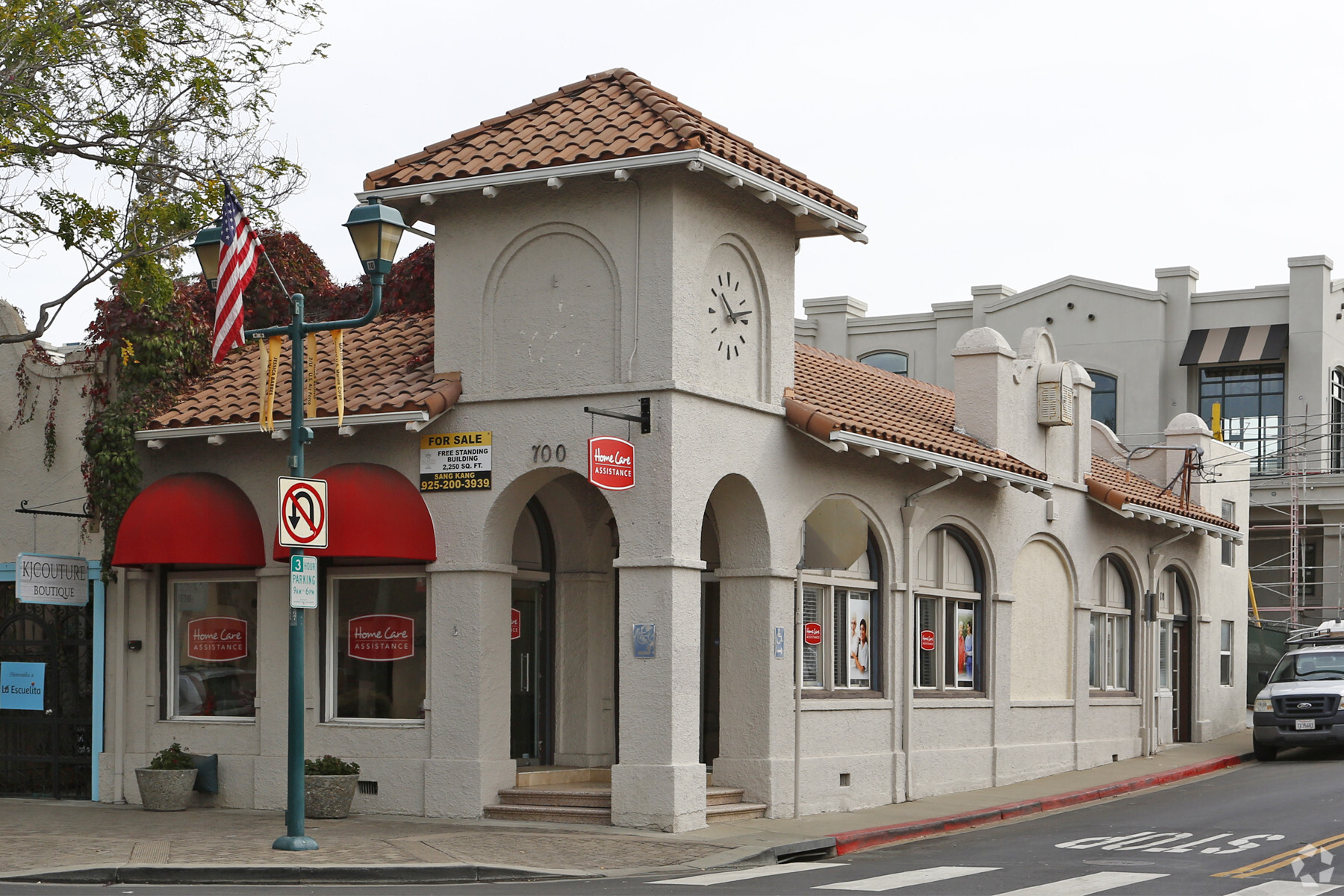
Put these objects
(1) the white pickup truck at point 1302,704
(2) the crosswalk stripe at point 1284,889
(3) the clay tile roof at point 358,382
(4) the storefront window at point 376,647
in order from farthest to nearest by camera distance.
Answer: (1) the white pickup truck at point 1302,704
(4) the storefront window at point 376,647
(3) the clay tile roof at point 358,382
(2) the crosswalk stripe at point 1284,889

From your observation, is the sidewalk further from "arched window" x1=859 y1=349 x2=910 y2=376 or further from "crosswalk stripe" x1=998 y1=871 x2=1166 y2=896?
"arched window" x1=859 y1=349 x2=910 y2=376

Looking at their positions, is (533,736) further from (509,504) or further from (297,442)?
(297,442)

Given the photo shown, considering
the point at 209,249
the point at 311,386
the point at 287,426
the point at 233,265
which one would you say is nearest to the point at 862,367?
the point at 311,386

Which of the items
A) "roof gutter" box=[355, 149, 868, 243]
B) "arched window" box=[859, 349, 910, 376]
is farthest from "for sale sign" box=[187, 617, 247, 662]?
"arched window" box=[859, 349, 910, 376]

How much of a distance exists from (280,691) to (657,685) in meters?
4.52

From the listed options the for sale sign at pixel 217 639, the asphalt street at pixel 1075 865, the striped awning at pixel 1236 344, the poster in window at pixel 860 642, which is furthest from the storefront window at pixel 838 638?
the striped awning at pixel 1236 344

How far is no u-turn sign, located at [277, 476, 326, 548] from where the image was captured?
1347cm

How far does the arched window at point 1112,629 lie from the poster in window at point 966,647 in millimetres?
4053

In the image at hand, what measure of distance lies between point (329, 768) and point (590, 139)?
7.05 m

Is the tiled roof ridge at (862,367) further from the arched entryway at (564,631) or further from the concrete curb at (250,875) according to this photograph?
the concrete curb at (250,875)

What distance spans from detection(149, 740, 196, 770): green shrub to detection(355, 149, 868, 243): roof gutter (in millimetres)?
6393

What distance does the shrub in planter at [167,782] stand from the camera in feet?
55.6

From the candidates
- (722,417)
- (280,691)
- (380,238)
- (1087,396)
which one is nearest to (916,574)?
(722,417)

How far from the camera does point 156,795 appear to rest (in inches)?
669
